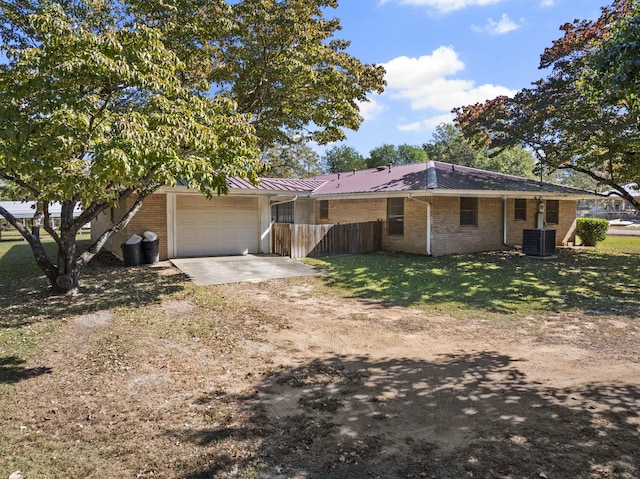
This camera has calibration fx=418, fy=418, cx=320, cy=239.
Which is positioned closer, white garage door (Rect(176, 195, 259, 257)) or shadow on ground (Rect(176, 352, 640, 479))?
shadow on ground (Rect(176, 352, 640, 479))

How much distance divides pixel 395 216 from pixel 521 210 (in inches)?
249

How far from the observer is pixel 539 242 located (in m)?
15.8

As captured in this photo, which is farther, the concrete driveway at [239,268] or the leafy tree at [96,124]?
the concrete driveway at [239,268]

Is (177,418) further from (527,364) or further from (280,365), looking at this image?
(527,364)

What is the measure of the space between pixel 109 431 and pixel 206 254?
12122 mm

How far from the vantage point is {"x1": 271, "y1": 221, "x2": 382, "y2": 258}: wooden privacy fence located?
1583cm

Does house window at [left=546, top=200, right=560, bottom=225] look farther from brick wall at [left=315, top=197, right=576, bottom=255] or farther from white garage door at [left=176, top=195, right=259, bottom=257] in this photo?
white garage door at [left=176, top=195, right=259, bottom=257]

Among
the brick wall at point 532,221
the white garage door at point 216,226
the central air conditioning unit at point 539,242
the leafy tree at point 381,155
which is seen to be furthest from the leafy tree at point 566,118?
the leafy tree at point 381,155

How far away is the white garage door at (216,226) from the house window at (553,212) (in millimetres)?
14134

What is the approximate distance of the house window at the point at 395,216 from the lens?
17.2 meters

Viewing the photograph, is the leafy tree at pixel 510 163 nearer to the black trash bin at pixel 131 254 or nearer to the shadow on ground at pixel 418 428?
the black trash bin at pixel 131 254

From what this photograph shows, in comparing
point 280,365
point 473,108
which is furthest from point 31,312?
point 473,108

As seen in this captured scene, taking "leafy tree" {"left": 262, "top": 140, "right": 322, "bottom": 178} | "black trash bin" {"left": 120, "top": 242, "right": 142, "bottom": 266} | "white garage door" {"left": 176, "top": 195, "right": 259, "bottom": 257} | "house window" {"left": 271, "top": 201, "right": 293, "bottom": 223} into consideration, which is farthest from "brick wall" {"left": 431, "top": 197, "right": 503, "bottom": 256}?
"leafy tree" {"left": 262, "top": 140, "right": 322, "bottom": 178}

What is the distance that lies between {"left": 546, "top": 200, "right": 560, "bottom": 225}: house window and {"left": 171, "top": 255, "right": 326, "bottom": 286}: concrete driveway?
13379mm
